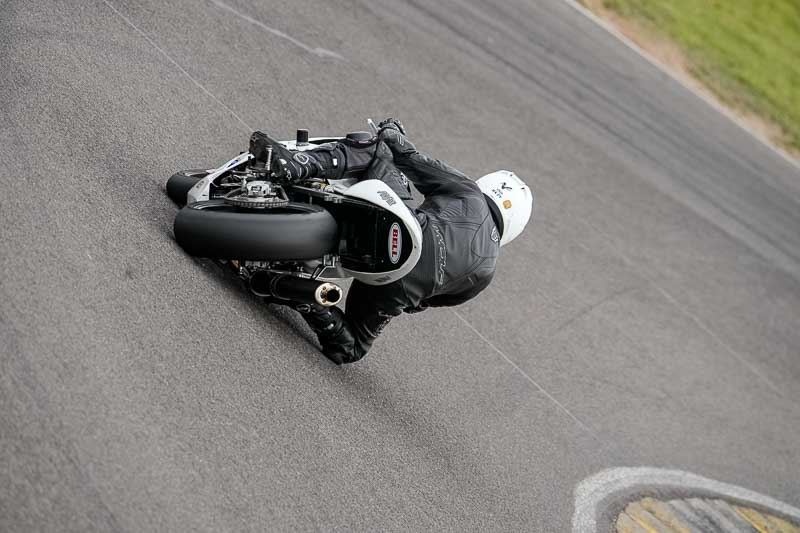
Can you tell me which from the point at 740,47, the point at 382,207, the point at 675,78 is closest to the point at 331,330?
the point at 382,207

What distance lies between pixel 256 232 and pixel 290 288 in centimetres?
58

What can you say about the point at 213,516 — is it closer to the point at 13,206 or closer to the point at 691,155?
the point at 13,206

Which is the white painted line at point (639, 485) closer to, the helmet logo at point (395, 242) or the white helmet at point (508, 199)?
the white helmet at point (508, 199)

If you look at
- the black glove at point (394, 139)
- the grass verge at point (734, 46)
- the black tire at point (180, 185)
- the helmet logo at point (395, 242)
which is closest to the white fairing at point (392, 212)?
the helmet logo at point (395, 242)

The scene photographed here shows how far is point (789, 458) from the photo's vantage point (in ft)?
30.3

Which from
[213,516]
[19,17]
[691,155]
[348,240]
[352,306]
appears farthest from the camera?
[691,155]

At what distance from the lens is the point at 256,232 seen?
16.8 ft

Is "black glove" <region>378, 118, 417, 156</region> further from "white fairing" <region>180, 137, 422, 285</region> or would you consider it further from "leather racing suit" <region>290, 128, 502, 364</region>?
"white fairing" <region>180, 137, 422, 285</region>

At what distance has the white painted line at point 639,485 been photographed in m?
6.86

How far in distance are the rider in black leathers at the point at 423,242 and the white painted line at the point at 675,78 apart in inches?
409

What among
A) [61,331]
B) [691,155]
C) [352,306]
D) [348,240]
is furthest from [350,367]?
[691,155]

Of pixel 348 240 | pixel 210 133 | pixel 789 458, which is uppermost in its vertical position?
pixel 348 240

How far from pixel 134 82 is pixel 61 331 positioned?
285 cm

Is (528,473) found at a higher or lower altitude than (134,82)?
lower
